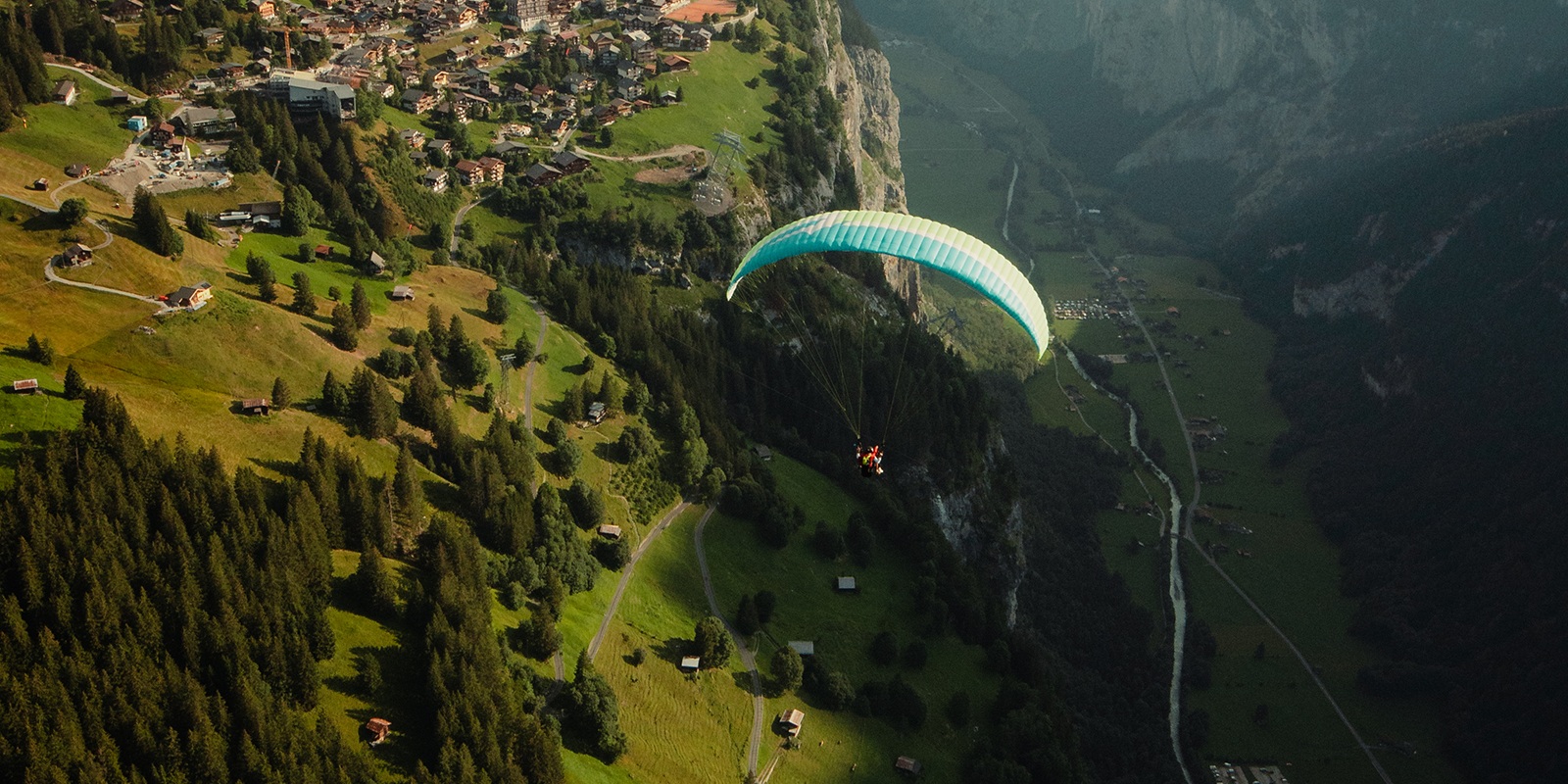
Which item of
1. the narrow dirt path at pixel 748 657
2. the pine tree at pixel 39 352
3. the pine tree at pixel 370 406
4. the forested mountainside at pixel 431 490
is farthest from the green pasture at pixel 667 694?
the pine tree at pixel 39 352

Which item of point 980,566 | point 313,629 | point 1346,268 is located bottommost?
point 313,629

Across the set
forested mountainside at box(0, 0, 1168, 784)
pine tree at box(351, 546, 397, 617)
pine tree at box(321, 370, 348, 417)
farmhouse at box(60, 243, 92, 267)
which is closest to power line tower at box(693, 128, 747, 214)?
forested mountainside at box(0, 0, 1168, 784)

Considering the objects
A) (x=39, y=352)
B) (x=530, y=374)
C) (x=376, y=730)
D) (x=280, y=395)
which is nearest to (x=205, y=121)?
(x=530, y=374)

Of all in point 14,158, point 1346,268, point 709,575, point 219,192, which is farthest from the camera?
point 1346,268

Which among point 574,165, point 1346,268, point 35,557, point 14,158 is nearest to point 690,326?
point 574,165

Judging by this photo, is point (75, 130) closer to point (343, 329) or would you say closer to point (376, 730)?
point (343, 329)

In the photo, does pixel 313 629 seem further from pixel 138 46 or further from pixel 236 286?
pixel 138 46

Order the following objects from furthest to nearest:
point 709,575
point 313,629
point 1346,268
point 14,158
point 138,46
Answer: point 1346,268 → point 138,46 → point 14,158 → point 709,575 → point 313,629
